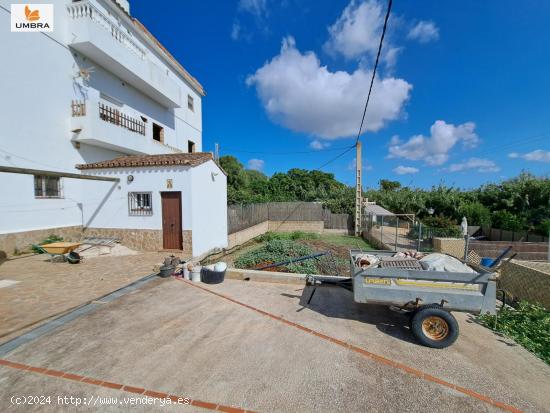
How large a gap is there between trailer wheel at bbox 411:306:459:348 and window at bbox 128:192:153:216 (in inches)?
371

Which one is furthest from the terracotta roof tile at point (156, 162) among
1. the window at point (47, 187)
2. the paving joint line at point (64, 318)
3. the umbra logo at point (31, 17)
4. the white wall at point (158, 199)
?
the umbra logo at point (31, 17)

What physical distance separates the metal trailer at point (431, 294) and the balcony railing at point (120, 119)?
1301 cm

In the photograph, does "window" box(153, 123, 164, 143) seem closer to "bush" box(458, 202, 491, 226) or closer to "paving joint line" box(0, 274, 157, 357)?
"paving joint line" box(0, 274, 157, 357)

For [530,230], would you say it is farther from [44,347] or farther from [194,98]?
[194,98]

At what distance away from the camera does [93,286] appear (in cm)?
582

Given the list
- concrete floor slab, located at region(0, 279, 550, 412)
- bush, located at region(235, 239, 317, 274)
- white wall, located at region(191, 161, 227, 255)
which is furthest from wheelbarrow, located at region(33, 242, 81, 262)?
bush, located at region(235, 239, 317, 274)

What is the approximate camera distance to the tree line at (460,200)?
Result: 49.2 feet

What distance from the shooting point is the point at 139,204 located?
9562 mm

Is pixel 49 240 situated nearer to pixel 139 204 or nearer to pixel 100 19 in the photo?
pixel 139 204

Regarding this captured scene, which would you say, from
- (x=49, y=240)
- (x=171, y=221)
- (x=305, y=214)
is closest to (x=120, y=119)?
(x=49, y=240)

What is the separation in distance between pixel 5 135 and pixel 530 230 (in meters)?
24.6

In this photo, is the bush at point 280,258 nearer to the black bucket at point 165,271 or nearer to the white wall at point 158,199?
the black bucket at point 165,271

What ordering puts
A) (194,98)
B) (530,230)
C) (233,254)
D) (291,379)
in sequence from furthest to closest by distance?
(194,98), (530,230), (233,254), (291,379)

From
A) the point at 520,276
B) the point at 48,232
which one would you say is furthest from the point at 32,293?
the point at 520,276
